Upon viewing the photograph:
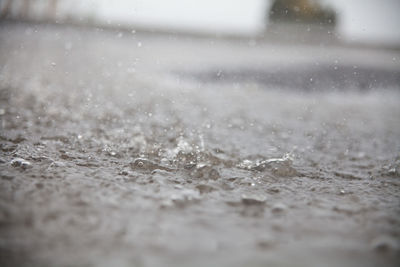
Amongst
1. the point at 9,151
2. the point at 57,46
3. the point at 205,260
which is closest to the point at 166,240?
the point at 205,260

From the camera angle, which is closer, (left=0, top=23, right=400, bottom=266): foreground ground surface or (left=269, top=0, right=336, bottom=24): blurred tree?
(left=0, top=23, right=400, bottom=266): foreground ground surface

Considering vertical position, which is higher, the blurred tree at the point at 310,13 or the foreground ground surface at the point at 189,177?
the blurred tree at the point at 310,13

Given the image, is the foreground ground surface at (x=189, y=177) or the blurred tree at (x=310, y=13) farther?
the blurred tree at (x=310, y=13)

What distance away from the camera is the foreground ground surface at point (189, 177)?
804mm

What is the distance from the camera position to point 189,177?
1.31 meters

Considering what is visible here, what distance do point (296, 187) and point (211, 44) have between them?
27.7ft

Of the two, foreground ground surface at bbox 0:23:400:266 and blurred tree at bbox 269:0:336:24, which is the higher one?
blurred tree at bbox 269:0:336:24

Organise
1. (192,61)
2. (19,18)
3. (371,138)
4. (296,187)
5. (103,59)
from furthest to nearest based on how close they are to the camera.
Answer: (192,61)
(103,59)
(19,18)
(371,138)
(296,187)

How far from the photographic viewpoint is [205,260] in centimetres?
76

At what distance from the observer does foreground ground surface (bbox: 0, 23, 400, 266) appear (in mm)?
804

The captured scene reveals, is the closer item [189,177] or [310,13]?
[189,177]

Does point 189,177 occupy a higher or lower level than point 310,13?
lower

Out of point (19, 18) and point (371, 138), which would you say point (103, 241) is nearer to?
point (371, 138)

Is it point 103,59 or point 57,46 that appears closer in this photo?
point 103,59
